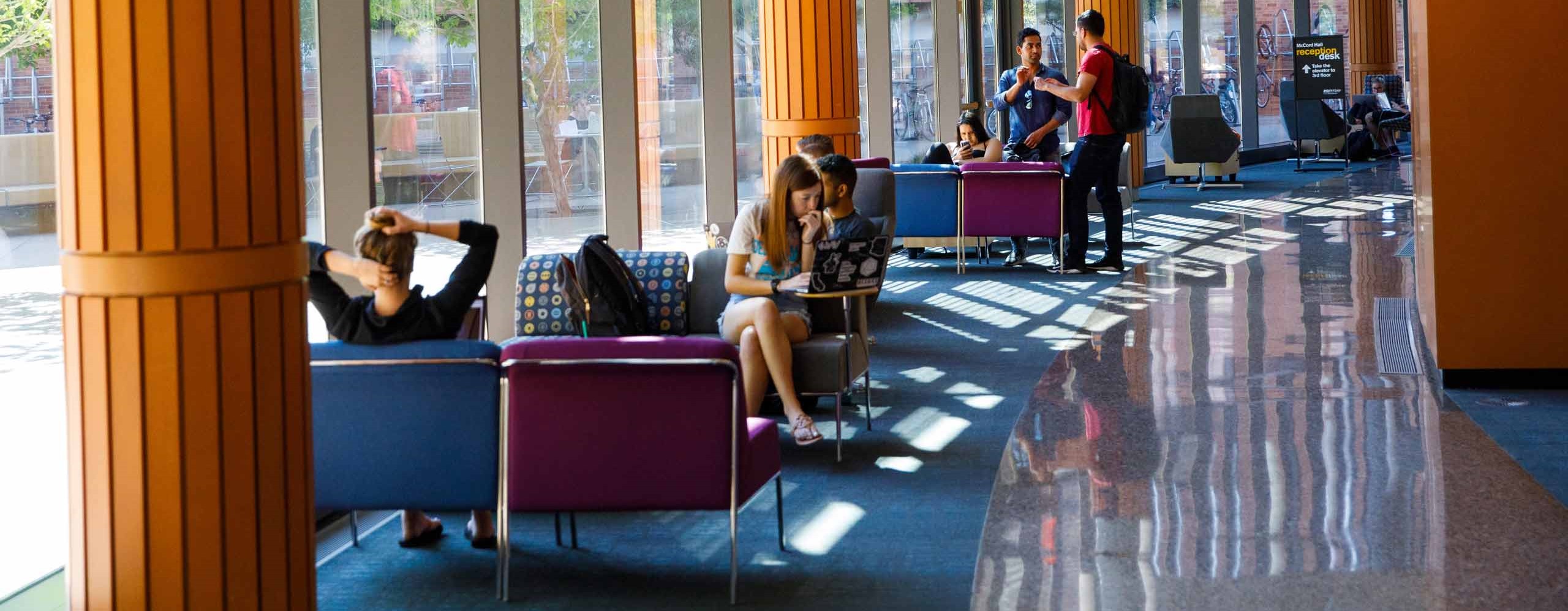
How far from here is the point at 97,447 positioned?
320 centimetres

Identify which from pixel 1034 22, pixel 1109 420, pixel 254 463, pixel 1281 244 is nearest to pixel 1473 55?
pixel 1109 420

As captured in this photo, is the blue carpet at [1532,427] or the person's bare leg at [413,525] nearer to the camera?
the person's bare leg at [413,525]

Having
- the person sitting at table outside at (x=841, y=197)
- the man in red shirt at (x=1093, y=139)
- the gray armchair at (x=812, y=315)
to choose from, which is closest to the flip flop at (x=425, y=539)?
the gray armchair at (x=812, y=315)

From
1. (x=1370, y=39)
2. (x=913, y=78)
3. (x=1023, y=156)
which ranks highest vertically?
(x=1370, y=39)

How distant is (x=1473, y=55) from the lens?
6641 mm

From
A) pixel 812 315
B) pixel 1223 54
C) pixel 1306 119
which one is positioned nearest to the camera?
pixel 812 315

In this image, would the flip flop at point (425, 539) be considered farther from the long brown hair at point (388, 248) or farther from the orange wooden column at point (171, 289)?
the orange wooden column at point (171, 289)

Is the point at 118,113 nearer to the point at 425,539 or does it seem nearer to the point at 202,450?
the point at 202,450

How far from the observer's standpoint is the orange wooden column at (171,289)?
313 centimetres

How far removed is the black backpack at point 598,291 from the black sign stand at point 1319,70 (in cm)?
1717

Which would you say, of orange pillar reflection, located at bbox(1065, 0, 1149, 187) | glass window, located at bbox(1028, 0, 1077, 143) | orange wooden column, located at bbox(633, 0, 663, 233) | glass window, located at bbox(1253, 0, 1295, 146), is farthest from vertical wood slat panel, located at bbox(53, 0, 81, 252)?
glass window, located at bbox(1253, 0, 1295, 146)

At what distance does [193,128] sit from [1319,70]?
2028 cm

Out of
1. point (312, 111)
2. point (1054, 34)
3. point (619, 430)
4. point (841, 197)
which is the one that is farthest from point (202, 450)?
point (1054, 34)

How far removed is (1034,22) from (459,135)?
43.0ft
